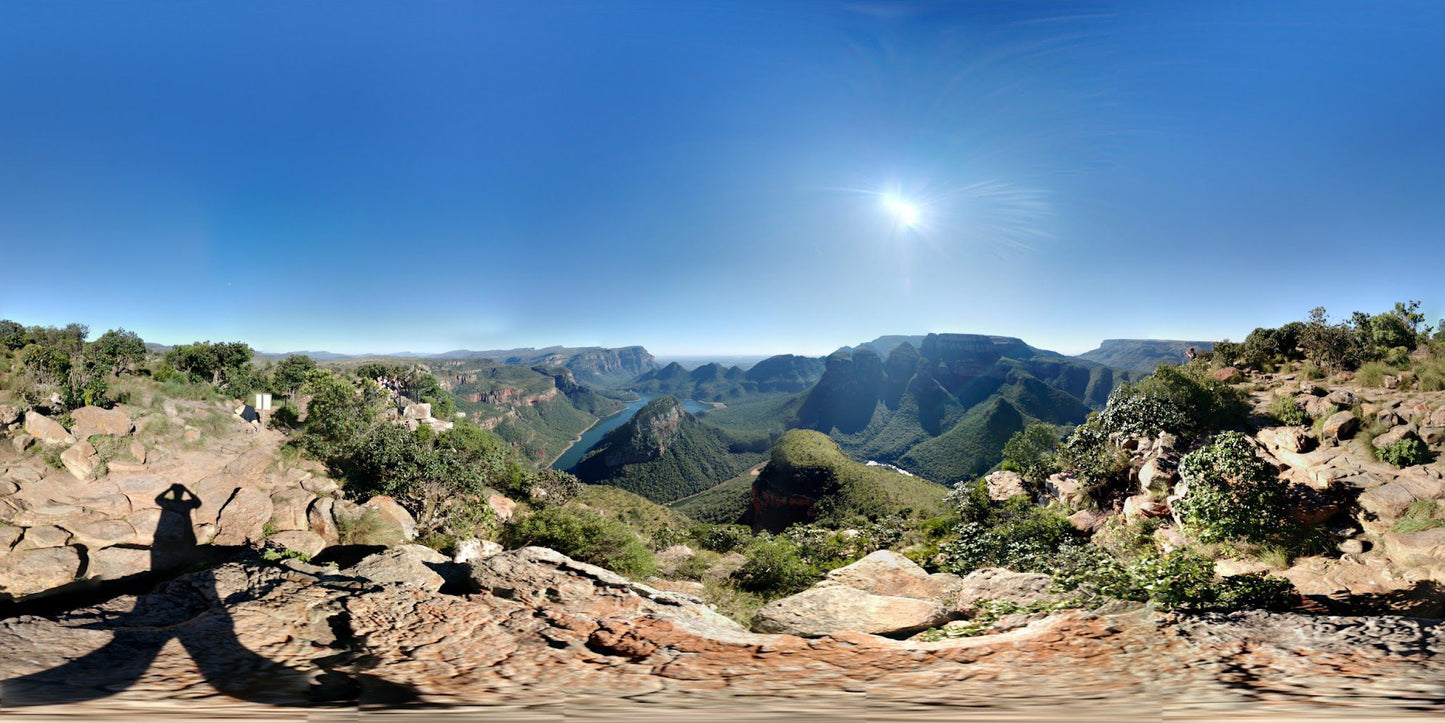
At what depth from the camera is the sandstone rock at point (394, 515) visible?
1248cm

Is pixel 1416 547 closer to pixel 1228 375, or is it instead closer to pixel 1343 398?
pixel 1343 398

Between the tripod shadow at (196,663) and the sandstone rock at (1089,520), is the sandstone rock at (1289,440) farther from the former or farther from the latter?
the tripod shadow at (196,663)

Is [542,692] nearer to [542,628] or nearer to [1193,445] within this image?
[542,628]

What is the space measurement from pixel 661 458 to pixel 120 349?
82.4 metres

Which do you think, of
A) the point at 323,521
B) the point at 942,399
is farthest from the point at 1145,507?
the point at 942,399

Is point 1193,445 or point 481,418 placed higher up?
point 1193,445

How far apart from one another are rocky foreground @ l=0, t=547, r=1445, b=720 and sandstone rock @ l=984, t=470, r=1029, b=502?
16.9 metres

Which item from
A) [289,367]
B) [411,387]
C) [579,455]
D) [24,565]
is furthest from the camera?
[579,455]

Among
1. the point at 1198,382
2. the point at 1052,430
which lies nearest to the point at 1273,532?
the point at 1198,382

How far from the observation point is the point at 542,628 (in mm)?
4500

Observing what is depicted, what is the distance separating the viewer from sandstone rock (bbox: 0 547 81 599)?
759cm

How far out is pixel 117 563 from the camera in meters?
8.75

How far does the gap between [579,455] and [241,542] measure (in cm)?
11946

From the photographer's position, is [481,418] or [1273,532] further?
[481,418]
